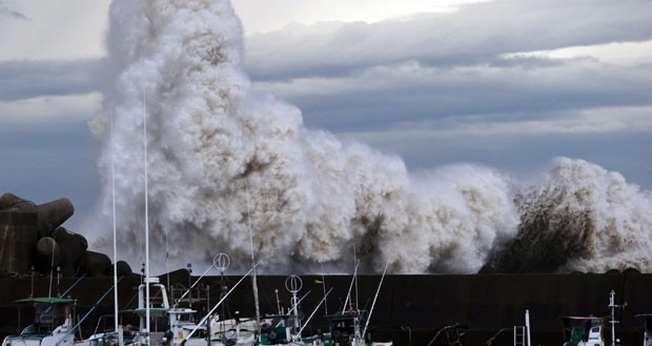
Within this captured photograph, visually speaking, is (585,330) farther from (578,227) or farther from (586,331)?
(578,227)

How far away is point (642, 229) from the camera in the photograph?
7950 centimetres

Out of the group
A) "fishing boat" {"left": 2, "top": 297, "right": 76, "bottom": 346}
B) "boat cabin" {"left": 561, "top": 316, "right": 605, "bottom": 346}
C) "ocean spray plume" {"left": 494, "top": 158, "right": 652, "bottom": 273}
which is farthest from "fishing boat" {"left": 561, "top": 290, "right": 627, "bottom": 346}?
"ocean spray plume" {"left": 494, "top": 158, "right": 652, "bottom": 273}

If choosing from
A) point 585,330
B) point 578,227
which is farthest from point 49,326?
point 578,227

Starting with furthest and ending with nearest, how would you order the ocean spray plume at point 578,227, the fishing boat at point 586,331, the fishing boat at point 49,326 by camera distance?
the ocean spray plume at point 578,227 < the fishing boat at point 49,326 < the fishing boat at point 586,331

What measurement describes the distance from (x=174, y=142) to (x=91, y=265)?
5966 millimetres

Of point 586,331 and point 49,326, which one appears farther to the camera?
point 49,326

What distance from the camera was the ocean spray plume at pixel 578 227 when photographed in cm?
7838

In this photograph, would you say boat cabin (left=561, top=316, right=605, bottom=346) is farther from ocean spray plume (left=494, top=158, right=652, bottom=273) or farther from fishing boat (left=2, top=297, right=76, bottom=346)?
ocean spray plume (left=494, top=158, right=652, bottom=273)

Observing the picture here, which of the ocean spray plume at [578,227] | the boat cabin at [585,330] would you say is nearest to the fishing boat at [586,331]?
the boat cabin at [585,330]

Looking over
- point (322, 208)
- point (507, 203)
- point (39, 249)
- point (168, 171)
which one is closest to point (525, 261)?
point (507, 203)

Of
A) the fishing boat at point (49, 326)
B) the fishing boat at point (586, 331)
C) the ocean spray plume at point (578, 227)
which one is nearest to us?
the fishing boat at point (586, 331)

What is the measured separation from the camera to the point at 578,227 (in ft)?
258

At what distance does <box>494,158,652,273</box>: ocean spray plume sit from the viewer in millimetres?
78375

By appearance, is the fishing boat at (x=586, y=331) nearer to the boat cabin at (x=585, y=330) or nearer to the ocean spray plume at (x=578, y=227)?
the boat cabin at (x=585, y=330)
